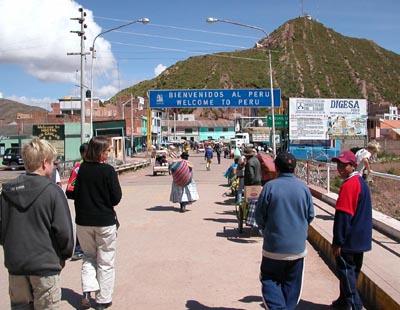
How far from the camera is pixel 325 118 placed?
106ft

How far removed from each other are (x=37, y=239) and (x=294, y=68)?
558 ft

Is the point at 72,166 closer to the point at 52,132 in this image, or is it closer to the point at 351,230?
the point at 52,132

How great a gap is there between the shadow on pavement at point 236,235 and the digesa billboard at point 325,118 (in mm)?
20987

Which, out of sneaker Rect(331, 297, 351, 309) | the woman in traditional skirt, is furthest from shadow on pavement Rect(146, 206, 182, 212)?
sneaker Rect(331, 297, 351, 309)

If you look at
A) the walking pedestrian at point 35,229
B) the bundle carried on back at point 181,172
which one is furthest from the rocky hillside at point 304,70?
the walking pedestrian at point 35,229

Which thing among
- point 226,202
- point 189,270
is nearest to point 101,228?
point 189,270

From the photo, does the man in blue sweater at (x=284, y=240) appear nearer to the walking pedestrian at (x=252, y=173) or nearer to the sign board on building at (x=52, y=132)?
the walking pedestrian at (x=252, y=173)

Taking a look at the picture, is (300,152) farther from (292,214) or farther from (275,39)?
(275,39)

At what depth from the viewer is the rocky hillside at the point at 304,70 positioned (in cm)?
16225

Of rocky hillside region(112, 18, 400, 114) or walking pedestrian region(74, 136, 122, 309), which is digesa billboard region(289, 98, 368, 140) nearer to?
walking pedestrian region(74, 136, 122, 309)

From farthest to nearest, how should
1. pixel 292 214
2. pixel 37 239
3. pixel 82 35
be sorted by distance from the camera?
pixel 82 35 < pixel 292 214 < pixel 37 239

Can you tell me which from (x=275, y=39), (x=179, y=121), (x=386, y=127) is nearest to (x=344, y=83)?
(x=275, y=39)

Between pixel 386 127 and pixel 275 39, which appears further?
pixel 275 39

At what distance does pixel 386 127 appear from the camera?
86750mm
